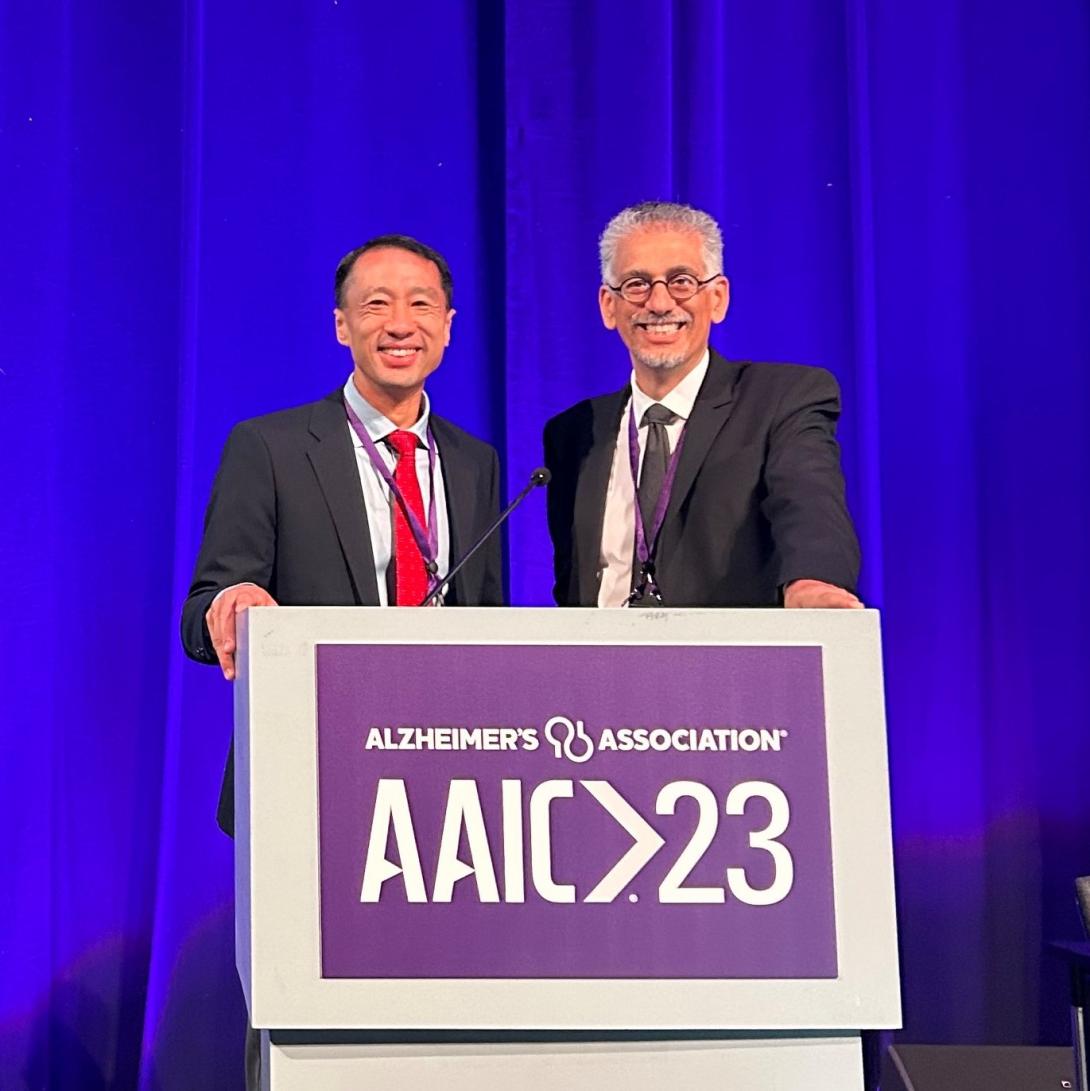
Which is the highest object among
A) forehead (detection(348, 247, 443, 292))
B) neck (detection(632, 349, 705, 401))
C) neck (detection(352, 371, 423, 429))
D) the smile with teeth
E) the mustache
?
forehead (detection(348, 247, 443, 292))

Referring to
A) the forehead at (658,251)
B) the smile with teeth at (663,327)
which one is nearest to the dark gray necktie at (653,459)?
the smile with teeth at (663,327)

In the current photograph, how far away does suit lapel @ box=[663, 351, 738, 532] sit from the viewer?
246cm

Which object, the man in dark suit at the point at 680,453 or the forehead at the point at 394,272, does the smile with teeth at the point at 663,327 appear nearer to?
the man in dark suit at the point at 680,453

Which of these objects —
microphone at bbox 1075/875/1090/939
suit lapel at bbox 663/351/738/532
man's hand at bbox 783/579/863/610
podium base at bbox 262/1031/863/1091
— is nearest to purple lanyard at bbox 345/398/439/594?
suit lapel at bbox 663/351/738/532

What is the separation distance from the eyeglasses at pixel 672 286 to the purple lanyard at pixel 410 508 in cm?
39

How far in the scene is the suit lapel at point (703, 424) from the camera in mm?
2455

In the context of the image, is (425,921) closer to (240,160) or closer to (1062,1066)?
(1062,1066)

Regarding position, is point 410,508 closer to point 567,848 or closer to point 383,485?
point 383,485

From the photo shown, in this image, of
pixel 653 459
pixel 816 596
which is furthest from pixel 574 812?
pixel 653 459

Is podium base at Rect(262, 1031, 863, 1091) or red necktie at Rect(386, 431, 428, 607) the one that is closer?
podium base at Rect(262, 1031, 863, 1091)

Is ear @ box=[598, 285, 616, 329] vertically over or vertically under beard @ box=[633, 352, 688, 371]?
over

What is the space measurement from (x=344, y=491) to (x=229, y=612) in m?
0.62

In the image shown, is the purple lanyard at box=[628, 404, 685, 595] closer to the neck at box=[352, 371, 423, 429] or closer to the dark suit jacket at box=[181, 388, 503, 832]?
the dark suit jacket at box=[181, 388, 503, 832]

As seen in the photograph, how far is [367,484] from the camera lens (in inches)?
97.9
